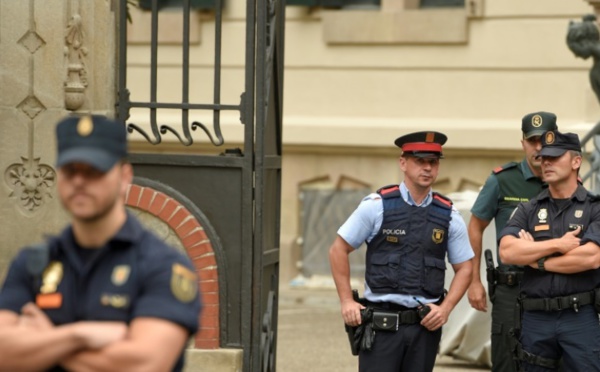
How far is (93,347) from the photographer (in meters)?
3.79

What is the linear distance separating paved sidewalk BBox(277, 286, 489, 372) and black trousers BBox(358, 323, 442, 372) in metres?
3.62

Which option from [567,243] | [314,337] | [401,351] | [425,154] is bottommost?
[314,337]

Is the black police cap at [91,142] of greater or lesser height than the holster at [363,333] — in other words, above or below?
above

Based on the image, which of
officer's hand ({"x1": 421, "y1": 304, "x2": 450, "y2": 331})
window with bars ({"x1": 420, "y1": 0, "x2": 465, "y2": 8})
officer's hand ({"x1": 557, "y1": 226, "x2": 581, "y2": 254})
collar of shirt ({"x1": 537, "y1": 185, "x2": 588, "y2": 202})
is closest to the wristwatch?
officer's hand ({"x1": 557, "y1": 226, "x2": 581, "y2": 254})

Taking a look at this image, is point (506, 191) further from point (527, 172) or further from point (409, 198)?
point (409, 198)

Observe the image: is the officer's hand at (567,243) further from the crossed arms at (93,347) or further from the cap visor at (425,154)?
the crossed arms at (93,347)

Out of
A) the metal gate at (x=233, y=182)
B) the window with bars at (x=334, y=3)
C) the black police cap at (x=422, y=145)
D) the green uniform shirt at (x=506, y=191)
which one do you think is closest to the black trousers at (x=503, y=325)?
the green uniform shirt at (x=506, y=191)

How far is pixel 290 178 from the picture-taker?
61.5 ft

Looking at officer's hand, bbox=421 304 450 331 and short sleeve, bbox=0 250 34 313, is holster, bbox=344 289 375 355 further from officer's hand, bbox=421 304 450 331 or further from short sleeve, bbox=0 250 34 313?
short sleeve, bbox=0 250 34 313

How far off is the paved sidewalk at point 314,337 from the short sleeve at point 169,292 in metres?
7.68

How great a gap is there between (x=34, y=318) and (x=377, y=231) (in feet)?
13.5

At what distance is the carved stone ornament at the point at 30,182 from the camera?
821 cm

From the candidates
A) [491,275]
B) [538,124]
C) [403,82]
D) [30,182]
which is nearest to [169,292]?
[30,182]

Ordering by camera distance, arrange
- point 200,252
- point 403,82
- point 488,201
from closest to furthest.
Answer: point 200,252
point 488,201
point 403,82
